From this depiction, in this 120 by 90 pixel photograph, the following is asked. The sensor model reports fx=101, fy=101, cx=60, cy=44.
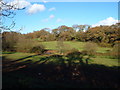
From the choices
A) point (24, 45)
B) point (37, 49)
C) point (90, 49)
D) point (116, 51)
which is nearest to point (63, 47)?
point (90, 49)

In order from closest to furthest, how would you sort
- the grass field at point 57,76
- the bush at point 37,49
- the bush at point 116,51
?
the grass field at point 57,76, the bush at point 116,51, the bush at point 37,49

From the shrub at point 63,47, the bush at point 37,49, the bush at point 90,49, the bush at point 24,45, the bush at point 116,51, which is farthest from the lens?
the bush at point 37,49

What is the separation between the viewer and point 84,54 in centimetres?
2375

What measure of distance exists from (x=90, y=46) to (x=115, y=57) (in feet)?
17.7

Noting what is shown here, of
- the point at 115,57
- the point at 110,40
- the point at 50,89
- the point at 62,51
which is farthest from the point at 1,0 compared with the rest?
the point at 110,40

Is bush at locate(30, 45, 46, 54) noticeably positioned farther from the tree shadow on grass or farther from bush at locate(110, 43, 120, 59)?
the tree shadow on grass

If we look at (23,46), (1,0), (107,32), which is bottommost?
(23,46)

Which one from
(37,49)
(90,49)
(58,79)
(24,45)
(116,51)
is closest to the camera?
(58,79)

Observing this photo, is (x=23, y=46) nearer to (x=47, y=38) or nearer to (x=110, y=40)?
(x=47, y=38)

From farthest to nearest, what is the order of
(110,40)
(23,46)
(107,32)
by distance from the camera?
1. (107,32)
2. (110,40)
3. (23,46)

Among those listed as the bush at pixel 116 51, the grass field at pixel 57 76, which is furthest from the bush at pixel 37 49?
the bush at pixel 116 51

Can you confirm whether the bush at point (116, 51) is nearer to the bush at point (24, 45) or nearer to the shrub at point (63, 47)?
the shrub at point (63, 47)

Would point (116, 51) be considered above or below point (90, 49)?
below

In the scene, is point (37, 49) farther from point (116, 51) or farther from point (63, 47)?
point (116, 51)
